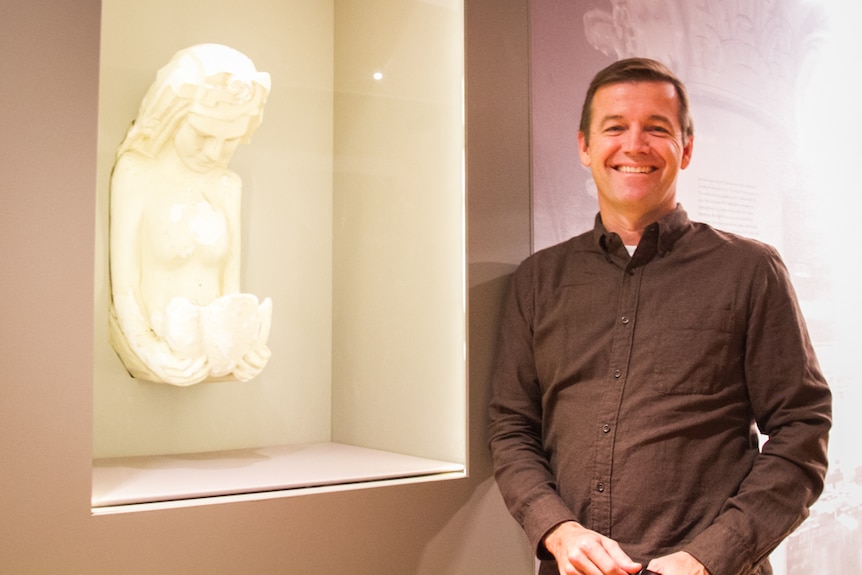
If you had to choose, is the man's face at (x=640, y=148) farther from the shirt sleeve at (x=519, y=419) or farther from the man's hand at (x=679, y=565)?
the man's hand at (x=679, y=565)

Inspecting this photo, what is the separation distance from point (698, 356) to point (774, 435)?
189 millimetres

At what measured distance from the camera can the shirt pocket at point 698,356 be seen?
5.16ft

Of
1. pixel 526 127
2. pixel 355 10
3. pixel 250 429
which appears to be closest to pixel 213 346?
pixel 250 429

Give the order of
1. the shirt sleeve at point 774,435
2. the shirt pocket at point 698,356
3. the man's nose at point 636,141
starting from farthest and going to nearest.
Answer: the man's nose at point 636,141 < the shirt pocket at point 698,356 < the shirt sleeve at point 774,435

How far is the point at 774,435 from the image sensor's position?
1548 mm

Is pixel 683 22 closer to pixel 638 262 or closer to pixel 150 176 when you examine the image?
pixel 638 262

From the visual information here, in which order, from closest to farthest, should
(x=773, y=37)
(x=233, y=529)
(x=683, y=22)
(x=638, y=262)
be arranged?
(x=233, y=529) < (x=638, y=262) < (x=683, y=22) < (x=773, y=37)

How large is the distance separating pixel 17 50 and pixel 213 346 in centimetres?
65

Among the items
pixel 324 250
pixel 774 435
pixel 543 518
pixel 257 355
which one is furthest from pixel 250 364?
pixel 774 435

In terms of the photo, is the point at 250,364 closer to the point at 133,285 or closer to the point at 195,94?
the point at 133,285

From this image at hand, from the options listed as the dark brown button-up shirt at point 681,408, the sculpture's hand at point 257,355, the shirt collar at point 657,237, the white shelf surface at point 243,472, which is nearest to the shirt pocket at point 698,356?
the dark brown button-up shirt at point 681,408

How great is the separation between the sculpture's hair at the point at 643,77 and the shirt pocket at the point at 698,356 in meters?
0.39

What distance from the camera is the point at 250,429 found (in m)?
2.04

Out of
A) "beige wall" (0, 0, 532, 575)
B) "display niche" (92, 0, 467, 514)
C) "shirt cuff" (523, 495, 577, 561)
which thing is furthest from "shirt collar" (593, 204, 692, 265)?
"beige wall" (0, 0, 532, 575)
